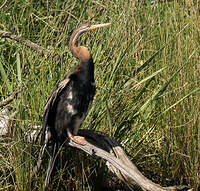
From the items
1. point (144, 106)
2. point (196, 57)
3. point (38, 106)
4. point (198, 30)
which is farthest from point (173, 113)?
point (38, 106)

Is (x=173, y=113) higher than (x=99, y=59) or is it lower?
lower

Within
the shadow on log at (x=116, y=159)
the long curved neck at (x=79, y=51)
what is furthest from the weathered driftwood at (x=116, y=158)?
the long curved neck at (x=79, y=51)

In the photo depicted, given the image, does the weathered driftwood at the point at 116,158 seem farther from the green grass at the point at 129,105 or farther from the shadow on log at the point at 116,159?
the green grass at the point at 129,105

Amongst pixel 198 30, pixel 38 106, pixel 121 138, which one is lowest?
pixel 121 138

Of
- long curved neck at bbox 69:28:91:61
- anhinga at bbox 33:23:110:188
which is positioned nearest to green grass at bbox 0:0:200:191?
anhinga at bbox 33:23:110:188

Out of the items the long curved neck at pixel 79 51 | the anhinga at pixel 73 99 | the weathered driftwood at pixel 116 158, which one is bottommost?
the weathered driftwood at pixel 116 158

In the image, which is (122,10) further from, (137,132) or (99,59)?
(137,132)

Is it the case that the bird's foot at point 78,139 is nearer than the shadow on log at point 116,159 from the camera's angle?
No

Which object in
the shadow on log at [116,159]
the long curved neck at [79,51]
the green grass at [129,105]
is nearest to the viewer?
the shadow on log at [116,159]

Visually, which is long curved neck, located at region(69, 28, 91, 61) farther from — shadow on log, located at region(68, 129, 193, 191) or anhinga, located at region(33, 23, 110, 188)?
shadow on log, located at region(68, 129, 193, 191)

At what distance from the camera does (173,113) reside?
338cm

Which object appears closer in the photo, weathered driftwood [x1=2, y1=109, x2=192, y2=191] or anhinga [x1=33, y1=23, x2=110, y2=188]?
weathered driftwood [x1=2, y1=109, x2=192, y2=191]

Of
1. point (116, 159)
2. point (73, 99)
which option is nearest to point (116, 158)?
point (116, 159)

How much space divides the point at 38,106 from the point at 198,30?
133 centimetres
